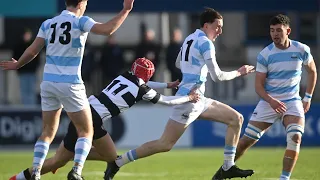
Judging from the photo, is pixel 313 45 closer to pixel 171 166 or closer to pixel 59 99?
pixel 171 166

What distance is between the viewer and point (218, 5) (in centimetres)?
1928

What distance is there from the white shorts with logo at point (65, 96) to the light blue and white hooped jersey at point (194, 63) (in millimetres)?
1604

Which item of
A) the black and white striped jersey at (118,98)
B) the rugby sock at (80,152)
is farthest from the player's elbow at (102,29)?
the black and white striped jersey at (118,98)

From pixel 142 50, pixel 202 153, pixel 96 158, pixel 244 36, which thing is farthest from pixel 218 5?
pixel 96 158

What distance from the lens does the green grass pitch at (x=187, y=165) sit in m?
12.9

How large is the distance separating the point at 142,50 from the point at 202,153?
2.95 m

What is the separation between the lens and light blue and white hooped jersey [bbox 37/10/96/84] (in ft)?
32.5

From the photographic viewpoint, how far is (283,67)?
11.2 m

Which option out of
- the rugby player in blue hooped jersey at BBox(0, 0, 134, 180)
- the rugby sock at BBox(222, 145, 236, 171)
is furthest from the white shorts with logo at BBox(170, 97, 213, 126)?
the rugby player in blue hooped jersey at BBox(0, 0, 134, 180)

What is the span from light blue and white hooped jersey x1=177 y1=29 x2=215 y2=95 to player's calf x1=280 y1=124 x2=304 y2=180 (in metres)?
1.27

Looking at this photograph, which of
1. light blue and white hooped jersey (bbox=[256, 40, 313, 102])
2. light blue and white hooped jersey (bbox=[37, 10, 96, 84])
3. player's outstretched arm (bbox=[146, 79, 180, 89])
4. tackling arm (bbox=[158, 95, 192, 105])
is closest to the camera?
light blue and white hooped jersey (bbox=[37, 10, 96, 84])

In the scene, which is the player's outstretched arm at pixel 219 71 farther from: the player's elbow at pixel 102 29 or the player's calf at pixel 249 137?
the player's elbow at pixel 102 29

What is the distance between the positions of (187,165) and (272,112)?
4.17 meters

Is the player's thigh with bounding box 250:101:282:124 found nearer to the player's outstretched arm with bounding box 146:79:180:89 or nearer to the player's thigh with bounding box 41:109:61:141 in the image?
the player's outstretched arm with bounding box 146:79:180:89
